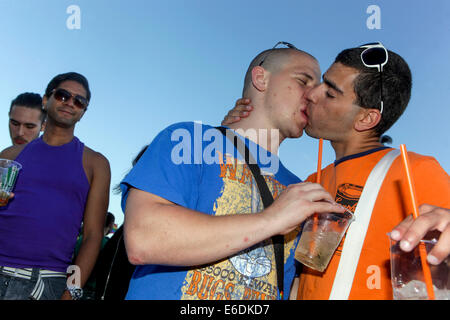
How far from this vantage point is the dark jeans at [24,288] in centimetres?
264

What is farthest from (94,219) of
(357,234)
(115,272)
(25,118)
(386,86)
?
(386,86)

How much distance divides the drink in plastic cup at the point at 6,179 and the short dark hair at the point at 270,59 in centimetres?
177

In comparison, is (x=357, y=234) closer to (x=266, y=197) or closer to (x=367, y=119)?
(x=266, y=197)

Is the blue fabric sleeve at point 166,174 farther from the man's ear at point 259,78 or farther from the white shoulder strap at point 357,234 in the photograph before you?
the man's ear at point 259,78

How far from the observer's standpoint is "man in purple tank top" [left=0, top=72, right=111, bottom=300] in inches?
108

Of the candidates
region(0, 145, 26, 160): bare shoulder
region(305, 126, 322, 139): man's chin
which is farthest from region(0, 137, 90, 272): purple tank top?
region(305, 126, 322, 139): man's chin

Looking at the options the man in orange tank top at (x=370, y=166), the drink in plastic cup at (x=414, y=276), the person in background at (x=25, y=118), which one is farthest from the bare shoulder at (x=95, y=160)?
the drink in plastic cup at (x=414, y=276)

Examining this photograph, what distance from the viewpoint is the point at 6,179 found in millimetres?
2689

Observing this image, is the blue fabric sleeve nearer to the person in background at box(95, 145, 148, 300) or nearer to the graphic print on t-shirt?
the graphic print on t-shirt

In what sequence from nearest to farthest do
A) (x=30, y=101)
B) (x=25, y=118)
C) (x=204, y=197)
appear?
(x=204, y=197), (x=25, y=118), (x=30, y=101)

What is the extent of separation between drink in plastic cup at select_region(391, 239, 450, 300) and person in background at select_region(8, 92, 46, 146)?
4.15m

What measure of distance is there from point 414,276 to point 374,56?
5.60ft
